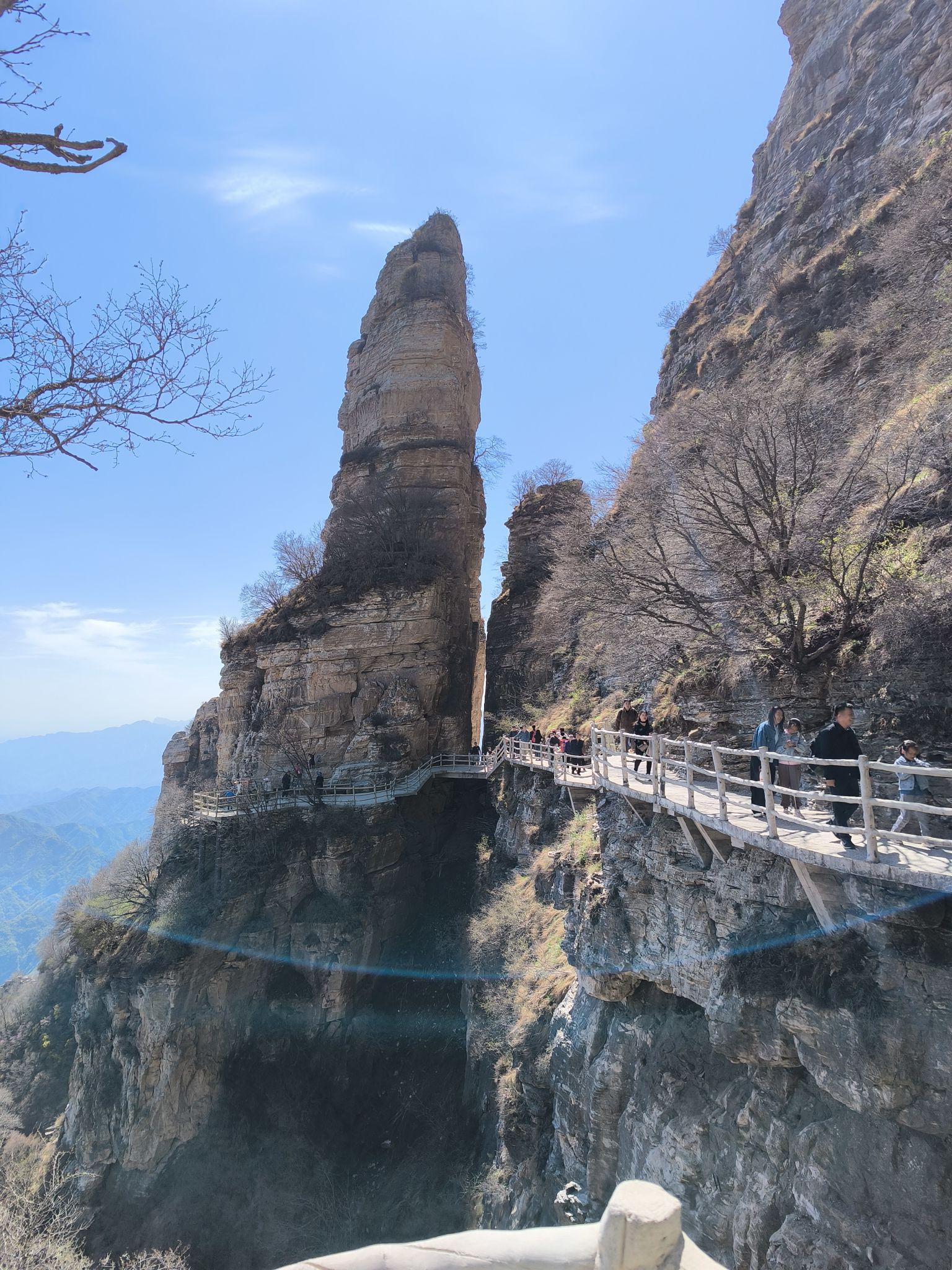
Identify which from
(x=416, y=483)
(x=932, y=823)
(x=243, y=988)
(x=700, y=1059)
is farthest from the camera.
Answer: (x=416, y=483)

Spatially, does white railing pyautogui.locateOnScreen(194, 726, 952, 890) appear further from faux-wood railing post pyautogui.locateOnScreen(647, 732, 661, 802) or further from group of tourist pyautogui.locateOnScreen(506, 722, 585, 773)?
group of tourist pyautogui.locateOnScreen(506, 722, 585, 773)

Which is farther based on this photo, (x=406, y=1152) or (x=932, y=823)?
(x=406, y=1152)

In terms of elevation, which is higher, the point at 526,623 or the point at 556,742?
the point at 526,623

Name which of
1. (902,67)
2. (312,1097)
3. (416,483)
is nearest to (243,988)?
(312,1097)

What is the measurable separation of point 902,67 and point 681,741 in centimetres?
3356

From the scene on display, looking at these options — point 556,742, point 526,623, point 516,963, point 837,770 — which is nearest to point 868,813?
point 837,770

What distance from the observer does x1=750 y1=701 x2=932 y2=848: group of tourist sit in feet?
18.9

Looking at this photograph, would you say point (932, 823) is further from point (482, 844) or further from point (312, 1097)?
point (312, 1097)

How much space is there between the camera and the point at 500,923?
18.6 metres

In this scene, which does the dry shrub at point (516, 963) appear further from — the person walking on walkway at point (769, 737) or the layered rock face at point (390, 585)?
the person walking on walkway at point (769, 737)

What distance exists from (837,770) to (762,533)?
24.0 ft

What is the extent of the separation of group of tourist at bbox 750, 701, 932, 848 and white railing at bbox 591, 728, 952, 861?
5 cm

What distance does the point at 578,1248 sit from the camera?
9.86 ft

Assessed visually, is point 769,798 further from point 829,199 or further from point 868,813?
point 829,199
